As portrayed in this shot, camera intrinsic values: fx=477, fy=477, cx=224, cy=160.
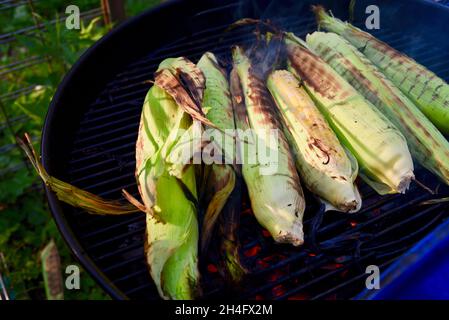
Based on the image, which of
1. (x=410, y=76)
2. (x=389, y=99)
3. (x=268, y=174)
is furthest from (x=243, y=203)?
(x=410, y=76)

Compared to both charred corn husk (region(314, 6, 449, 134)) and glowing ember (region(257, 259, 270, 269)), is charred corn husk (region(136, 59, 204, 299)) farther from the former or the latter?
charred corn husk (region(314, 6, 449, 134))

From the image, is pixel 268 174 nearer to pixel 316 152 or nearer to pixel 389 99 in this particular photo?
pixel 316 152

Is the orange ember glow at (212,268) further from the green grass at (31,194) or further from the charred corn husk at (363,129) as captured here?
the green grass at (31,194)

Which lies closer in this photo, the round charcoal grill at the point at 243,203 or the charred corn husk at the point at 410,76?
the round charcoal grill at the point at 243,203

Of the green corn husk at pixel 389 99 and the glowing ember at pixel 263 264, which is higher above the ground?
the green corn husk at pixel 389 99

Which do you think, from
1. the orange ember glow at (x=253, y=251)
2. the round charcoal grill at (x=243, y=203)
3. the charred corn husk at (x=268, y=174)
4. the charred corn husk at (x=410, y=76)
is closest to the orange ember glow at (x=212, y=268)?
the round charcoal grill at (x=243, y=203)

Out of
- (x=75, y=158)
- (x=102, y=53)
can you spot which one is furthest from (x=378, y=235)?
(x=102, y=53)

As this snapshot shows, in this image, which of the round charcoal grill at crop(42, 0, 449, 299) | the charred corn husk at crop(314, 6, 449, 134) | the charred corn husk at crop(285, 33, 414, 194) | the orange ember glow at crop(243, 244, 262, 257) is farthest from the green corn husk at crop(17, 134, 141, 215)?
the charred corn husk at crop(314, 6, 449, 134)
